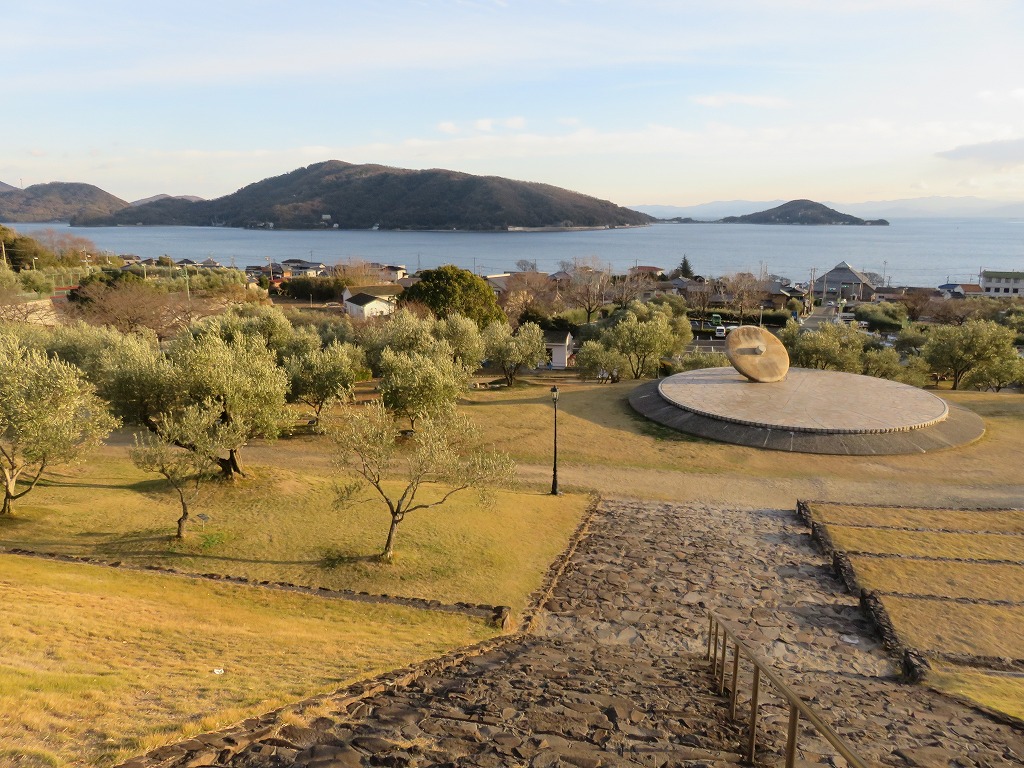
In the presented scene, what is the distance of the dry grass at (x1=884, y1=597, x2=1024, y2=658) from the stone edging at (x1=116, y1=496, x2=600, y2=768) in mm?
8064

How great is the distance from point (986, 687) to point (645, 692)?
6.35 metres

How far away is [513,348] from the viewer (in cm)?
4009

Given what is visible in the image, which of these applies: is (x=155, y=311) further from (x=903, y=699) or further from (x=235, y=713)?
(x=903, y=699)

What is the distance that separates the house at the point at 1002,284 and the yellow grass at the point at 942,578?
119842 mm

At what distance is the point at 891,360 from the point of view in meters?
40.8

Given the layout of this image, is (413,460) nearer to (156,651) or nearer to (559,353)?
(156,651)

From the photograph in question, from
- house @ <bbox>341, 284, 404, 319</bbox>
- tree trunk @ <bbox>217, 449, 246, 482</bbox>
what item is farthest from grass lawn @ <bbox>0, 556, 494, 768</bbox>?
house @ <bbox>341, 284, 404, 319</bbox>

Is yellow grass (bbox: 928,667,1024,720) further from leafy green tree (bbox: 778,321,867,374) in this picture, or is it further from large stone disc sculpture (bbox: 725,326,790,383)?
leafy green tree (bbox: 778,321,867,374)

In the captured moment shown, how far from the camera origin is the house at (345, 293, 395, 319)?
72.7 m

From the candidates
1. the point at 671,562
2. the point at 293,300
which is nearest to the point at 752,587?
the point at 671,562

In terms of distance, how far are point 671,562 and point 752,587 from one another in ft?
7.23

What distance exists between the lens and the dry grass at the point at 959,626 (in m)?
12.5

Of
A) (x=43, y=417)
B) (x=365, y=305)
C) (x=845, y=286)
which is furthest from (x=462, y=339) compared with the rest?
(x=845, y=286)

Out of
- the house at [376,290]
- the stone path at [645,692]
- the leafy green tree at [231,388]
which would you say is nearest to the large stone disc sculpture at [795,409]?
the stone path at [645,692]
